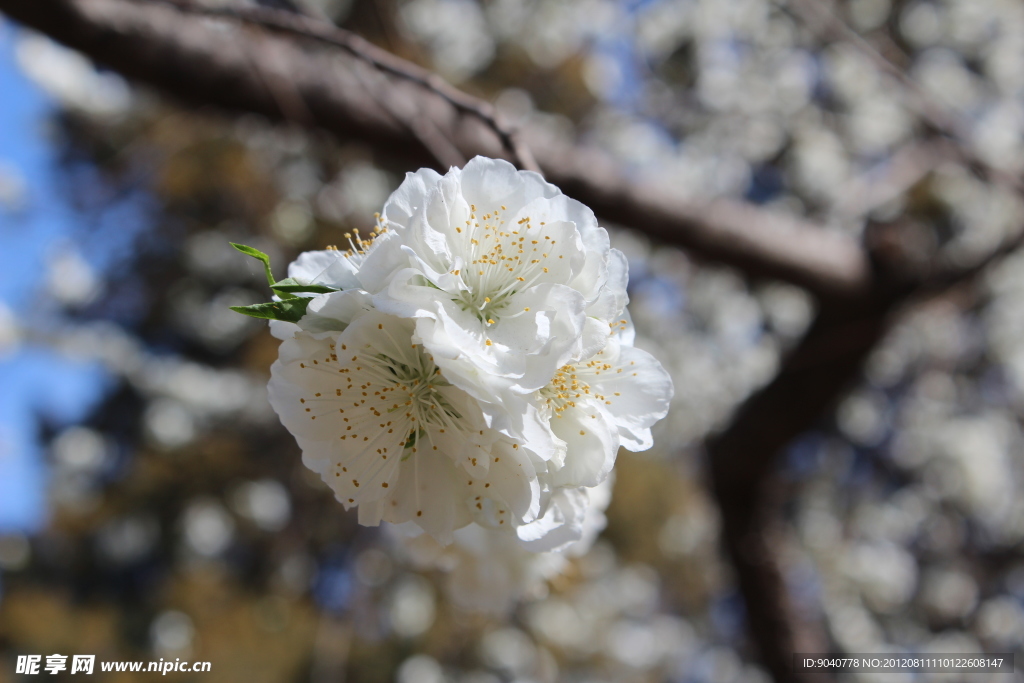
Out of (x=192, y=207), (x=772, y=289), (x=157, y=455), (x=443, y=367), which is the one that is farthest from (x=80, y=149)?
(x=443, y=367)

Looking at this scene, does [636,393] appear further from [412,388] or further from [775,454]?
[775,454]

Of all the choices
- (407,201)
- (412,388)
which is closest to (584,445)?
(412,388)

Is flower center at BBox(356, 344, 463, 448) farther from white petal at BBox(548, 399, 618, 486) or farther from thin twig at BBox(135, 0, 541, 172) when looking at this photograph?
thin twig at BBox(135, 0, 541, 172)

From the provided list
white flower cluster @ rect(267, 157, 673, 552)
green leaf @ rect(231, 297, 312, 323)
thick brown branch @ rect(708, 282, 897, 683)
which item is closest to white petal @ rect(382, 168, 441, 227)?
white flower cluster @ rect(267, 157, 673, 552)

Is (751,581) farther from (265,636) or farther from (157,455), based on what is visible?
(157,455)

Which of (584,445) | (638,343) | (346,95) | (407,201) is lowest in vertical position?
(638,343)

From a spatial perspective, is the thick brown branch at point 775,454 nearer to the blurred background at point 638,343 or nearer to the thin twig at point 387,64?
the blurred background at point 638,343
